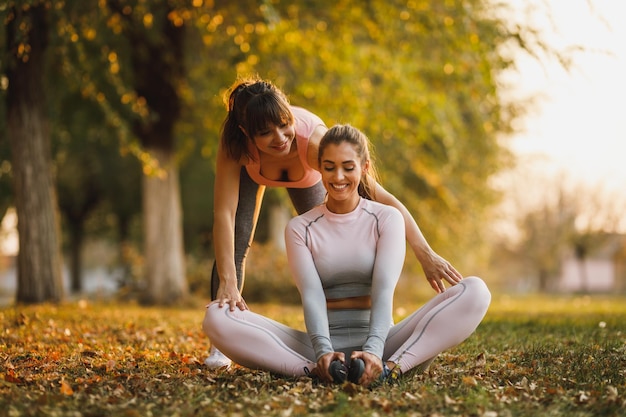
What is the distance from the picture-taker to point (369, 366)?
12.9 feet

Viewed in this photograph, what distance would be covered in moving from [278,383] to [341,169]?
4.17 ft

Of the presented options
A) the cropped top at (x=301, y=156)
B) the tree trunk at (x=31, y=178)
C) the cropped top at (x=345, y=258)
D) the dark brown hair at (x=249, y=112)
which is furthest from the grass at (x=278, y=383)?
the tree trunk at (x=31, y=178)

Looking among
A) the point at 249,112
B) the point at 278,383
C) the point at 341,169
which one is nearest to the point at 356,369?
the point at 278,383

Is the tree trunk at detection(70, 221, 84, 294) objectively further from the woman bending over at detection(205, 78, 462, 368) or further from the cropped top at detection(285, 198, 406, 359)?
the cropped top at detection(285, 198, 406, 359)

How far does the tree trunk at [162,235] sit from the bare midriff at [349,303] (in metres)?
8.84

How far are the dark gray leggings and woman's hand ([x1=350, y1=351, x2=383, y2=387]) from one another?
4.79 feet

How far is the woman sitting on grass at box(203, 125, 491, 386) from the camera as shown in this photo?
425 cm

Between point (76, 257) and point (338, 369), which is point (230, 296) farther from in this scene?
point (76, 257)

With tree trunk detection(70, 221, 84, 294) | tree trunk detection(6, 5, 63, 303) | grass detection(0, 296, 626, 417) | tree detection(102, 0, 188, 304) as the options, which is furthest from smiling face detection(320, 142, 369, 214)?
tree trunk detection(70, 221, 84, 294)

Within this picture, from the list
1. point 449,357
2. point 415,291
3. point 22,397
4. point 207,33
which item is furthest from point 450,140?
point 22,397

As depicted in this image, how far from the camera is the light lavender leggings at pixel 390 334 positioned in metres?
4.29

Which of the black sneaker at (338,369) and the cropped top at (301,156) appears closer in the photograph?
the black sneaker at (338,369)

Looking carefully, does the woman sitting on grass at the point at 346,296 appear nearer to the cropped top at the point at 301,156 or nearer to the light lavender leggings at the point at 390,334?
the light lavender leggings at the point at 390,334

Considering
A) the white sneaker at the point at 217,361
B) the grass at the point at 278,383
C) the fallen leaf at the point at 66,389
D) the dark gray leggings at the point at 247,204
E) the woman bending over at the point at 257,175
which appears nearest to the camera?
the grass at the point at 278,383
